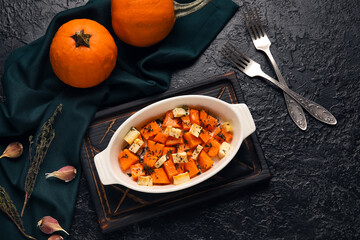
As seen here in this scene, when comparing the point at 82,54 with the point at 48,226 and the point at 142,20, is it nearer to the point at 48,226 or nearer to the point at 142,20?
the point at 142,20

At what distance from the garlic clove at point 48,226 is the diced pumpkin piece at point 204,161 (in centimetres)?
82

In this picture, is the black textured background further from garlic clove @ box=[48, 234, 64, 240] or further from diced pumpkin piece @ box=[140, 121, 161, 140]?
diced pumpkin piece @ box=[140, 121, 161, 140]

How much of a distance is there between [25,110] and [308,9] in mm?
1732

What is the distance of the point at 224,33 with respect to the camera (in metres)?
2.00

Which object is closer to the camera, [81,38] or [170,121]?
[81,38]

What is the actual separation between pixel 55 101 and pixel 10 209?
607 millimetres

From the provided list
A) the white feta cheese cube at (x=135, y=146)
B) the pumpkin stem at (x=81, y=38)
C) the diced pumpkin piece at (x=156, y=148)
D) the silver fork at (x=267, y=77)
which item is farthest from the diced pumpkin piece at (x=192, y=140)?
the pumpkin stem at (x=81, y=38)

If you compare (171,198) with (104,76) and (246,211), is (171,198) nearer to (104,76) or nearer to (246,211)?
(246,211)

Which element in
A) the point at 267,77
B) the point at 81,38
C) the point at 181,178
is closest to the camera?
the point at 81,38

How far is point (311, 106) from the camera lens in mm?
1939

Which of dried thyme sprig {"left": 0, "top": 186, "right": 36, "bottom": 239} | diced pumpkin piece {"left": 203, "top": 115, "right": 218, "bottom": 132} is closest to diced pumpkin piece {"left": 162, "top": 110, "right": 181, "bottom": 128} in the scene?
diced pumpkin piece {"left": 203, "top": 115, "right": 218, "bottom": 132}

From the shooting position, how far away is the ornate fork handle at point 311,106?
1.93 metres

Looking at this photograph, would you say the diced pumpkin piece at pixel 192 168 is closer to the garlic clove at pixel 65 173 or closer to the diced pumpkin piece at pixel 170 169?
the diced pumpkin piece at pixel 170 169

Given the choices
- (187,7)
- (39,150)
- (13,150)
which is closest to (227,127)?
(187,7)
